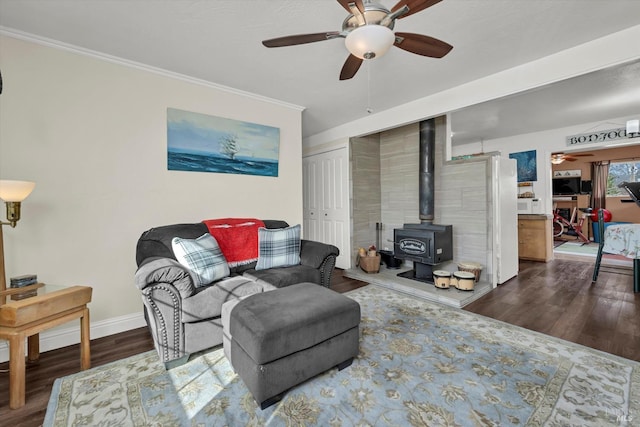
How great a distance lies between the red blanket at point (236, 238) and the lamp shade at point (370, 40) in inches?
74.7

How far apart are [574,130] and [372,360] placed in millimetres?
5898

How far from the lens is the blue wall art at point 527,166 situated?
5441 millimetres

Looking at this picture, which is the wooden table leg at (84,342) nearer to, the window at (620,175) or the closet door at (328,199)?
the closet door at (328,199)

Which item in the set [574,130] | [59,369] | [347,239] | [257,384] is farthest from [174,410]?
[574,130]

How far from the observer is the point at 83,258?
7.70ft

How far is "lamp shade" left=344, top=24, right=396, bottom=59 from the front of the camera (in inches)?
58.5

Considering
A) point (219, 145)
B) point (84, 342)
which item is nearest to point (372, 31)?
point (219, 145)

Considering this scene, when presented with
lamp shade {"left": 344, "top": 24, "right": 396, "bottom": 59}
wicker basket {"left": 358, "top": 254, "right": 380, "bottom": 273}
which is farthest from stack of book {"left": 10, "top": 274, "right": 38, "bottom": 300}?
wicker basket {"left": 358, "top": 254, "right": 380, "bottom": 273}

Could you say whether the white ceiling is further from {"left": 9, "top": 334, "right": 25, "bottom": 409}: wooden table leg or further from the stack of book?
{"left": 9, "top": 334, "right": 25, "bottom": 409}: wooden table leg

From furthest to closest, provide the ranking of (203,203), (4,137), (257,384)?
1. (203,203)
2. (4,137)
3. (257,384)

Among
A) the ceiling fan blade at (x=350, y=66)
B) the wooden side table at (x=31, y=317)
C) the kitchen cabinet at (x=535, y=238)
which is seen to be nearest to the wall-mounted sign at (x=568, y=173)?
the kitchen cabinet at (x=535, y=238)

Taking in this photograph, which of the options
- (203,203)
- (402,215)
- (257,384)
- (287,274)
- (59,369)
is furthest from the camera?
(402,215)

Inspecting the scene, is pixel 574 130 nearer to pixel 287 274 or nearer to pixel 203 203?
pixel 287 274

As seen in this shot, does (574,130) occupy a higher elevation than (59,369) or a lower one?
higher
